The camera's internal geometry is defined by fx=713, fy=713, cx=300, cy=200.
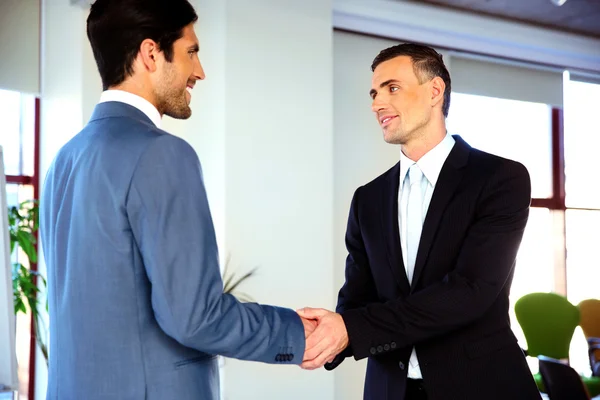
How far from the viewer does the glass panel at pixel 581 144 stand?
7.38 metres

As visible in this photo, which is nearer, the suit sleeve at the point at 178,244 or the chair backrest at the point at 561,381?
the suit sleeve at the point at 178,244

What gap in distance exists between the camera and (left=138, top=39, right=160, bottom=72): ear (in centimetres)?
166

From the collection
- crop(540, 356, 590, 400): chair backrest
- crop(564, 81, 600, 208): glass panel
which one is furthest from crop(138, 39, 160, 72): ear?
crop(564, 81, 600, 208): glass panel

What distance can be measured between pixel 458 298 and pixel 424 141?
528 mm

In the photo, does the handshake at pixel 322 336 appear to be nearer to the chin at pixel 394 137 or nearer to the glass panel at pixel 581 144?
the chin at pixel 394 137

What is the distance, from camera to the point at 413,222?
207 cm

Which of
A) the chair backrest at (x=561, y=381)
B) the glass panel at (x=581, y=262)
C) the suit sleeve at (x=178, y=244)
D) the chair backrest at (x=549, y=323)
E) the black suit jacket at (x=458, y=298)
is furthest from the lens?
the glass panel at (x=581, y=262)

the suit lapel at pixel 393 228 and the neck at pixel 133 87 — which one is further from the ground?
the neck at pixel 133 87

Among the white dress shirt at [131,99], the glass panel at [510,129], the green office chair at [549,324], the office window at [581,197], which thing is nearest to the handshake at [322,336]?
the white dress shirt at [131,99]

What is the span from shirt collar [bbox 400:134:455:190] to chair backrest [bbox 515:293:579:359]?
3463 millimetres

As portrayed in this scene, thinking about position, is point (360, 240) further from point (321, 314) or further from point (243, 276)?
point (243, 276)

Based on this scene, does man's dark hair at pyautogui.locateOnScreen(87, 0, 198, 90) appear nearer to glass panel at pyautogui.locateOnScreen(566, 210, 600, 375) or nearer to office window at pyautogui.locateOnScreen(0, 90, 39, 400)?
office window at pyautogui.locateOnScreen(0, 90, 39, 400)

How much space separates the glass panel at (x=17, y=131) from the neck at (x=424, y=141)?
4022 millimetres

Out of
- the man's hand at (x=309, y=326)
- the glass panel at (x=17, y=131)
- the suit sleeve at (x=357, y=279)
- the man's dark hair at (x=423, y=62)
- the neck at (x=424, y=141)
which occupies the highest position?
the glass panel at (x=17, y=131)
